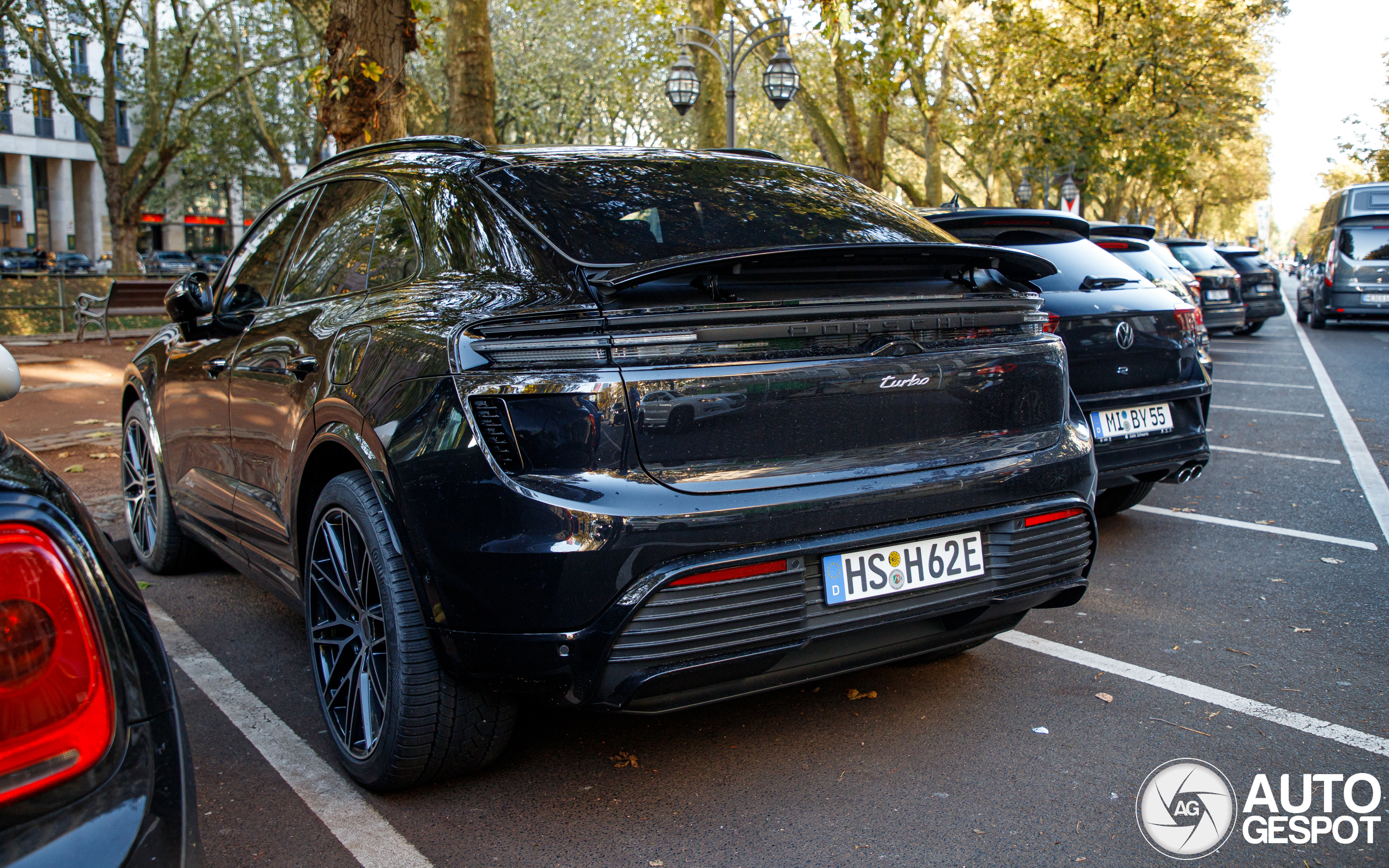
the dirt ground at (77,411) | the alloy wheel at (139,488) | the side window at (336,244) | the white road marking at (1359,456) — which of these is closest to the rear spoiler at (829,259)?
the side window at (336,244)

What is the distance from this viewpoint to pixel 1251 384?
479 inches

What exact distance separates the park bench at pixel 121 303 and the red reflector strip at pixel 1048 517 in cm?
1541

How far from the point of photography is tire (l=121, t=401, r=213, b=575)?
15.4 feet

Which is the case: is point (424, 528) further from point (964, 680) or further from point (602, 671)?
point (964, 680)

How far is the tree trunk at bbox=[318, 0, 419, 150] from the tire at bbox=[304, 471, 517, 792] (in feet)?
21.0

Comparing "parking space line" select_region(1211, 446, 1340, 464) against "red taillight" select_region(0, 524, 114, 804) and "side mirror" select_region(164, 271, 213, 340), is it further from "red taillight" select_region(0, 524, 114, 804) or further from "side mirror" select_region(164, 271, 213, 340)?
"red taillight" select_region(0, 524, 114, 804)

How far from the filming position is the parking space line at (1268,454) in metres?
7.55

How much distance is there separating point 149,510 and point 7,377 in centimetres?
341

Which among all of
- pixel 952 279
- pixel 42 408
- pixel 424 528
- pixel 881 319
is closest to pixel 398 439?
pixel 424 528

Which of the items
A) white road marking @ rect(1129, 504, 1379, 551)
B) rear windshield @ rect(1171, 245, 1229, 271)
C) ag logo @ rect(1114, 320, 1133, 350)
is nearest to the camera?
ag logo @ rect(1114, 320, 1133, 350)

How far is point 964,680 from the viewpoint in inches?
141

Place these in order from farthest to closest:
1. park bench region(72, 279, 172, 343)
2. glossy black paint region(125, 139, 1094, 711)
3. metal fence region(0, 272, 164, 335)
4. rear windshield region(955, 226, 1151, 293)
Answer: metal fence region(0, 272, 164, 335) → park bench region(72, 279, 172, 343) → rear windshield region(955, 226, 1151, 293) → glossy black paint region(125, 139, 1094, 711)

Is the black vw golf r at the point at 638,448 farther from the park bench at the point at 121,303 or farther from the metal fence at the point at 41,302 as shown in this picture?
the metal fence at the point at 41,302

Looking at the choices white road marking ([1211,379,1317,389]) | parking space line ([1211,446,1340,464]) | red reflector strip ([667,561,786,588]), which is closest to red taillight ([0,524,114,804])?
red reflector strip ([667,561,786,588])
